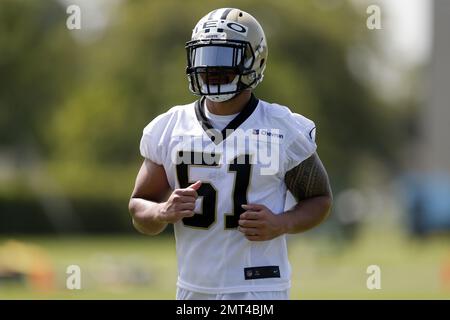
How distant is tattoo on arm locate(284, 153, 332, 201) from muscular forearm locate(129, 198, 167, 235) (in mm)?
691

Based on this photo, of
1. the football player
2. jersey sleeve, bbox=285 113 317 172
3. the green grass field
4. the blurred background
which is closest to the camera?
the football player

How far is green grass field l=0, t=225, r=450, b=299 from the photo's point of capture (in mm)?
13852

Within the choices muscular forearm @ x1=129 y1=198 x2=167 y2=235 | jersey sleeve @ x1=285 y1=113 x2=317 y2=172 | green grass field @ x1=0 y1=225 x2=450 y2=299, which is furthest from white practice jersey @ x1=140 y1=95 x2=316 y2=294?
green grass field @ x1=0 y1=225 x2=450 y2=299

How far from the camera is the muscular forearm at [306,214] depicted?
4879 millimetres

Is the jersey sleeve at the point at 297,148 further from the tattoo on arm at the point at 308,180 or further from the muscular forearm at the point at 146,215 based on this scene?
the muscular forearm at the point at 146,215

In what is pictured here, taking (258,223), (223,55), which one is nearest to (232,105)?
(223,55)

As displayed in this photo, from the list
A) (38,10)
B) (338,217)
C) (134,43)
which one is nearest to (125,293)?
(338,217)

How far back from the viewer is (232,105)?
503 cm

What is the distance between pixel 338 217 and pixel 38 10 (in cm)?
1333

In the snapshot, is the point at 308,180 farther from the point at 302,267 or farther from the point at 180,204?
the point at 302,267

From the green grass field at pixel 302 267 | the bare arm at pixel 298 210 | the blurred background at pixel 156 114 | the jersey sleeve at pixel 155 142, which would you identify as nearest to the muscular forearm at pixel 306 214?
the bare arm at pixel 298 210

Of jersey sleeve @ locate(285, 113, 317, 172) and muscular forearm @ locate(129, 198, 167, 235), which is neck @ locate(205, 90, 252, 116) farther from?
muscular forearm @ locate(129, 198, 167, 235)

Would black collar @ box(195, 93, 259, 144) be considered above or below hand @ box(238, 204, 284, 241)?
above

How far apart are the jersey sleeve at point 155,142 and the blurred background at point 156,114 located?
13183mm
